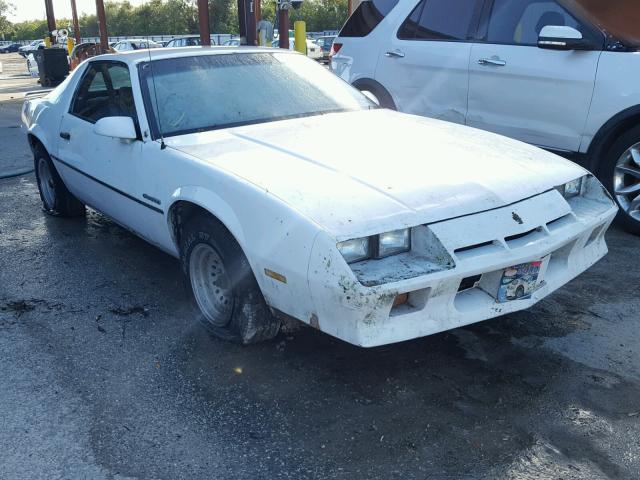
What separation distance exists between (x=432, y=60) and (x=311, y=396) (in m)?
3.95

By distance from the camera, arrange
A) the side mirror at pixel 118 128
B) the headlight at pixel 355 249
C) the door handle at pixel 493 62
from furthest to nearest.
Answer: the door handle at pixel 493 62 < the side mirror at pixel 118 128 < the headlight at pixel 355 249

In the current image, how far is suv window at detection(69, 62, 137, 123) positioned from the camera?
428 centimetres

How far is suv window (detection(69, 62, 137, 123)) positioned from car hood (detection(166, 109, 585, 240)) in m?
0.83

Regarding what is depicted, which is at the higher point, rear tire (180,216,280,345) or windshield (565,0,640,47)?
windshield (565,0,640,47)

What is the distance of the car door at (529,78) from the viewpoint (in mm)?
4961

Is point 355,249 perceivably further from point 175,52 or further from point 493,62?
point 493,62

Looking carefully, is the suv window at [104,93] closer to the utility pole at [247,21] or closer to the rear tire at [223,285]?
the rear tire at [223,285]

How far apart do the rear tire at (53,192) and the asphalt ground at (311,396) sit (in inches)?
61.8

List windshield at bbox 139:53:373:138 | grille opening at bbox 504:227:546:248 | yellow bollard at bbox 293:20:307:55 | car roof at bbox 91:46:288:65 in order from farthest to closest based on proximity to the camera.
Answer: yellow bollard at bbox 293:20:307:55 < car roof at bbox 91:46:288:65 < windshield at bbox 139:53:373:138 < grille opening at bbox 504:227:546:248

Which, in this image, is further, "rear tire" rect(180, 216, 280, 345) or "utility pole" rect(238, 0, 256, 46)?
"utility pole" rect(238, 0, 256, 46)

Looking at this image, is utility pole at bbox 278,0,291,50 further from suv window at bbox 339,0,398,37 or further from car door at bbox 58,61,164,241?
car door at bbox 58,61,164,241

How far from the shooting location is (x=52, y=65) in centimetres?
2000

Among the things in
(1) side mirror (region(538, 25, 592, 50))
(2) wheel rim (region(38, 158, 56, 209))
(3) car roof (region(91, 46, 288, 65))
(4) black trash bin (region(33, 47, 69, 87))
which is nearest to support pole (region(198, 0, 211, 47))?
(4) black trash bin (region(33, 47, 69, 87))

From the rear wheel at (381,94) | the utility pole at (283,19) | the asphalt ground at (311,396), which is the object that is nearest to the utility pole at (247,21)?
the utility pole at (283,19)
